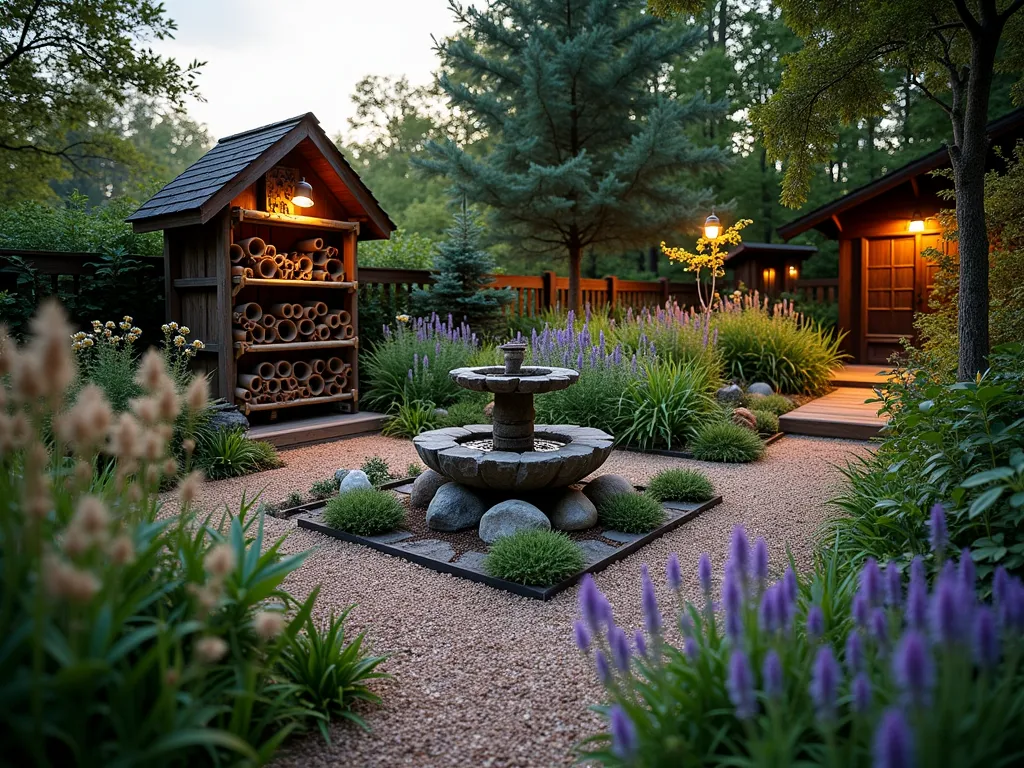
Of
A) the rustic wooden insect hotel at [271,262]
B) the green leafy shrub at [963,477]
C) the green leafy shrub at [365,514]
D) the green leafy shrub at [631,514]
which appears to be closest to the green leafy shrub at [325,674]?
the green leafy shrub at [365,514]

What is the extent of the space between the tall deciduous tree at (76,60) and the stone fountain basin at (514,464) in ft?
31.0

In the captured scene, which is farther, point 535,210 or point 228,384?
point 535,210

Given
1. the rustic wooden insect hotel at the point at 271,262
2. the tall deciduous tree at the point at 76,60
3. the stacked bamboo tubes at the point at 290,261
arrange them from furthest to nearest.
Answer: the tall deciduous tree at the point at 76,60
the stacked bamboo tubes at the point at 290,261
the rustic wooden insect hotel at the point at 271,262

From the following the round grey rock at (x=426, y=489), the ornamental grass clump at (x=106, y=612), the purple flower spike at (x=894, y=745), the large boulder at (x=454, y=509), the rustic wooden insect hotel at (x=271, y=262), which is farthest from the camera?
the rustic wooden insect hotel at (x=271, y=262)

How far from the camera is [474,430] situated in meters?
5.00

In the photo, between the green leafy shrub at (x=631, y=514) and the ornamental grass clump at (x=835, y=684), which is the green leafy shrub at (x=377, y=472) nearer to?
the green leafy shrub at (x=631, y=514)

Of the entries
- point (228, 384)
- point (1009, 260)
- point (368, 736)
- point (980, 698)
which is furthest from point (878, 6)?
point (228, 384)

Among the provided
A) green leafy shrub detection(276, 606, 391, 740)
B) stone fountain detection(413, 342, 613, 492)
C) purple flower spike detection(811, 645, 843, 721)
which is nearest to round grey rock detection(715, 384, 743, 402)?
stone fountain detection(413, 342, 613, 492)

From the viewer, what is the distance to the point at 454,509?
4.19m

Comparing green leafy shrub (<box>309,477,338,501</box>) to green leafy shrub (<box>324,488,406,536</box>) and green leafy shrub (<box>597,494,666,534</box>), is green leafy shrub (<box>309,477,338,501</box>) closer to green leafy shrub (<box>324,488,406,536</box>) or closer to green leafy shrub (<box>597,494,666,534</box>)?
green leafy shrub (<box>324,488,406,536</box>)

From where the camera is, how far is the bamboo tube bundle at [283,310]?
7160 millimetres

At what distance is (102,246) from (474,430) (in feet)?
16.2

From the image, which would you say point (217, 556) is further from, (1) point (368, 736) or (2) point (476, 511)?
(2) point (476, 511)

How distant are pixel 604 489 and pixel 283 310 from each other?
4361mm
